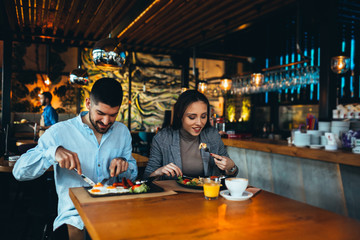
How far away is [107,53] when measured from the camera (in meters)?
3.20

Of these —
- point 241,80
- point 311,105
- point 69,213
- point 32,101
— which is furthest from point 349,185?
point 32,101

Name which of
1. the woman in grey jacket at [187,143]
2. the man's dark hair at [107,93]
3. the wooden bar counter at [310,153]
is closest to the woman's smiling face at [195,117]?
the woman in grey jacket at [187,143]

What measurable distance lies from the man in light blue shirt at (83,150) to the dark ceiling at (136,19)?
10.4ft

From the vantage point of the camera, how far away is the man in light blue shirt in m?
1.78

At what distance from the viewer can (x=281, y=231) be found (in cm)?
113

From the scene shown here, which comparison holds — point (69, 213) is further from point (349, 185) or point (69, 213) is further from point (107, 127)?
point (349, 185)

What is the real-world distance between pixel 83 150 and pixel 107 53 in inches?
58.9

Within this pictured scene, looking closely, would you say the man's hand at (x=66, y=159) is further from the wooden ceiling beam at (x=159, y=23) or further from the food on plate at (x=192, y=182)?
the wooden ceiling beam at (x=159, y=23)

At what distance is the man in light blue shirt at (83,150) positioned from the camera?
1.78m

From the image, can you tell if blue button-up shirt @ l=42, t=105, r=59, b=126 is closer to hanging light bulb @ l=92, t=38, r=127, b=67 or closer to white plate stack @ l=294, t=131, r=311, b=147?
hanging light bulb @ l=92, t=38, r=127, b=67

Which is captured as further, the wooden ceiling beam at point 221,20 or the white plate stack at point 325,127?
the wooden ceiling beam at point 221,20

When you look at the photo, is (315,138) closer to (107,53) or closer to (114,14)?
(107,53)

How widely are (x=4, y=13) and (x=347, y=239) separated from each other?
6798mm

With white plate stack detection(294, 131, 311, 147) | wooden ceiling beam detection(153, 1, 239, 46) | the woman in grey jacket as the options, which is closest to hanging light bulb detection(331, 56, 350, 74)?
white plate stack detection(294, 131, 311, 147)
